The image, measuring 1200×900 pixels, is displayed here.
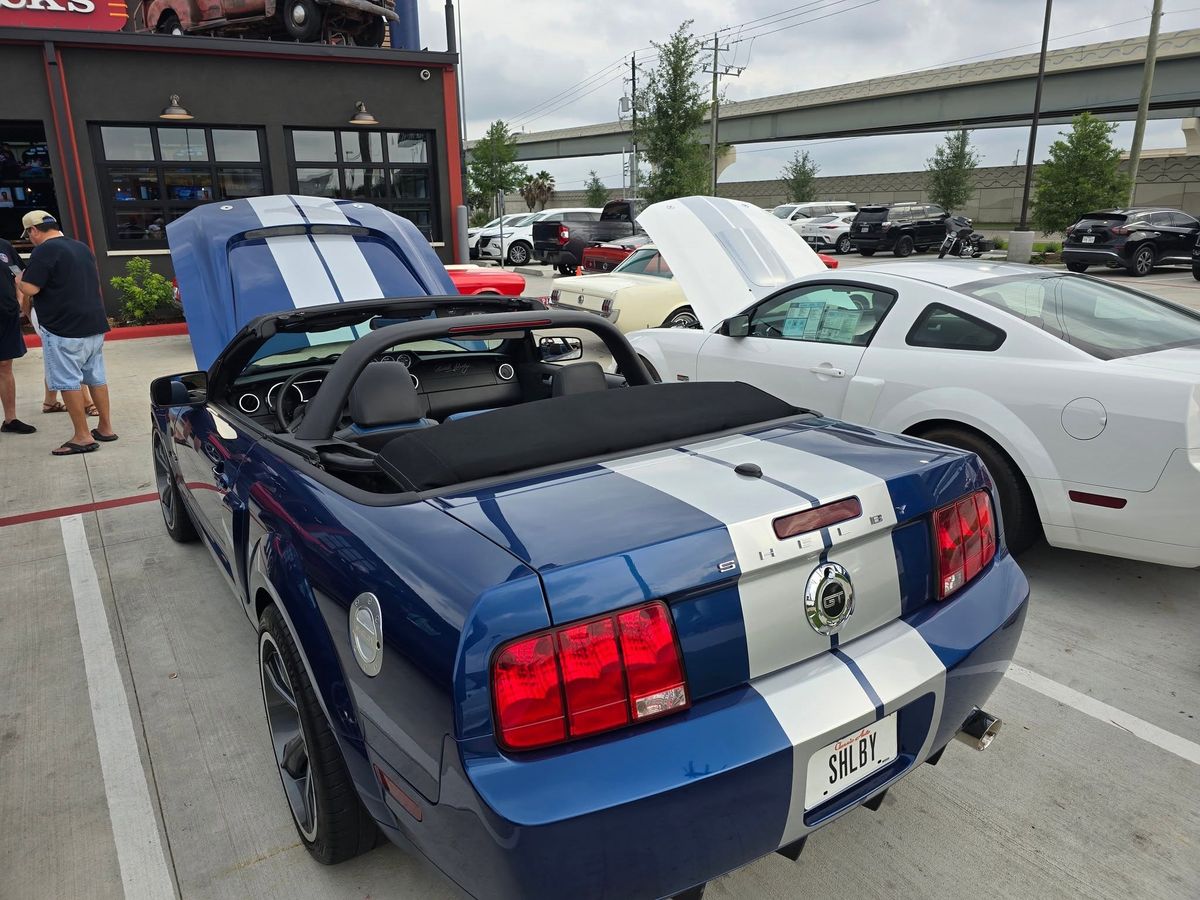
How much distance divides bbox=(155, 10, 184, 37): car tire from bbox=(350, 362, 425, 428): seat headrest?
1623cm

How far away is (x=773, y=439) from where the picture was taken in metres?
2.38

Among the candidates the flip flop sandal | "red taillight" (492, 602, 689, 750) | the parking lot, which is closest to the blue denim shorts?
the flip flop sandal

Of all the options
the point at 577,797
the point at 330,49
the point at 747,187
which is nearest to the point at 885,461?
the point at 577,797

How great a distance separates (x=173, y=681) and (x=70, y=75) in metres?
12.7

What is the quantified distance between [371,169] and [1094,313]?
13.4 meters

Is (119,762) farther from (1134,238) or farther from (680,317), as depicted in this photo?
(1134,238)

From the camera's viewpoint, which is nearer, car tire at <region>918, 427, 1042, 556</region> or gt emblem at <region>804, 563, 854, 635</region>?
gt emblem at <region>804, 563, 854, 635</region>

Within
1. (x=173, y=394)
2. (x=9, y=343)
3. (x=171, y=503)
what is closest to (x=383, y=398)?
(x=173, y=394)

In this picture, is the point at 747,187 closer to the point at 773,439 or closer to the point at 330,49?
the point at 330,49

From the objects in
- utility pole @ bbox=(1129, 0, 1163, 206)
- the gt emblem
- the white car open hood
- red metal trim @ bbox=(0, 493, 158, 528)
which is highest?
utility pole @ bbox=(1129, 0, 1163, 206)

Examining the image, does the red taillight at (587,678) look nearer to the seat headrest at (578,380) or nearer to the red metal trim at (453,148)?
the seat headrest at (578,380)

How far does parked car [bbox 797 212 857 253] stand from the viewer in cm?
2806

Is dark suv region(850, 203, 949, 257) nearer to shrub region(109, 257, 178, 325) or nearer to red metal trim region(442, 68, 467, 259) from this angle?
red metal trim region(442, 68, 467, 259)

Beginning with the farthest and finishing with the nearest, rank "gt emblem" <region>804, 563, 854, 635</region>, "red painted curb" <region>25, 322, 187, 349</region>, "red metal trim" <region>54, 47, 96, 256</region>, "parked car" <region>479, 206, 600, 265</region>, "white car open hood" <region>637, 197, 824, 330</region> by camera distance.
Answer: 1. "parked car" <region>479, 206, 600, 265</region>
2. "red metal trim" <region>54, 47, 96, 256</region>
3. "red painted curb" <region>25, 322, 187, 349</region>
4. "white car open hood" <region>637, 197, 824, 330</region>
5. "gt emblem" <region>804, 563, 854, 635</region>
